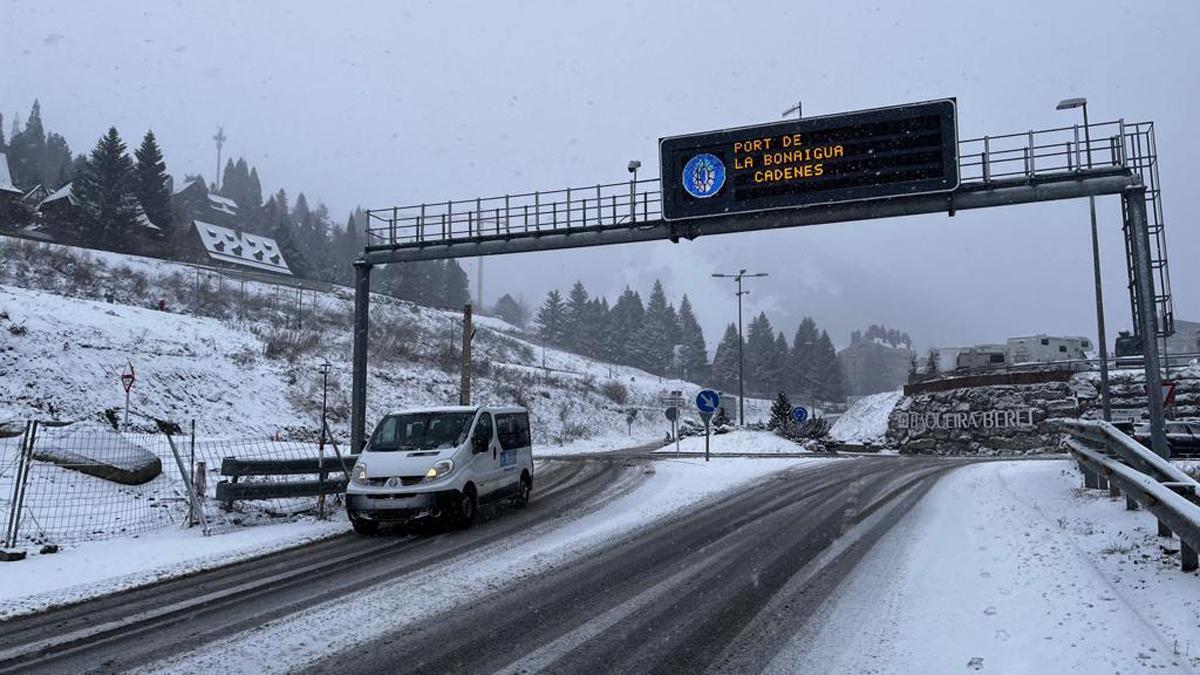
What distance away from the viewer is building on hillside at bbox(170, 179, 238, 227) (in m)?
118

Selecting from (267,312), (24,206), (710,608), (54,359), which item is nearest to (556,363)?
(267,312)

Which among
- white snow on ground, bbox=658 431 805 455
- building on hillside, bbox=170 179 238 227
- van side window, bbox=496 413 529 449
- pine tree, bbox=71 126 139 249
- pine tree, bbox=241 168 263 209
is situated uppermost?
pine tree, bbox=241 168 263 209

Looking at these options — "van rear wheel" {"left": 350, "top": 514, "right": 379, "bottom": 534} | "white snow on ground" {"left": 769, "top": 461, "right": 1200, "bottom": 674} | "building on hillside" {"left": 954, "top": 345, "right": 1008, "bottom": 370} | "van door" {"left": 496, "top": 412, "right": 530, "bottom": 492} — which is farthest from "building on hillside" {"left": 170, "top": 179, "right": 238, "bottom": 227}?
"white snow on ground" {"left": 769, "top": 461, "right": 1200, "bottom": 674}

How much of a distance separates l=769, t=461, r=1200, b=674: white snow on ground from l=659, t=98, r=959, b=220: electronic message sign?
28.4ft

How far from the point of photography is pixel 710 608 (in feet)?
21.2

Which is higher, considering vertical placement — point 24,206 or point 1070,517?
point 24,206

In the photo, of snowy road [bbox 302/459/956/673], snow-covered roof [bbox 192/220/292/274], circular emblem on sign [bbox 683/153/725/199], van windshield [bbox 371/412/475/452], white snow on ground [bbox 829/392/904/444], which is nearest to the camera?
snowy road [bbox 302/459/956/673]

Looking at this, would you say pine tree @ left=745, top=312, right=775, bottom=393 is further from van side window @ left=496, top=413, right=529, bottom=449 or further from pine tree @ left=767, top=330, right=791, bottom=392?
van side window @ left=496, top=413, right=529, bottom=449

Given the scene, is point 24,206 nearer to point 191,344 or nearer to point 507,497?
point 191,344

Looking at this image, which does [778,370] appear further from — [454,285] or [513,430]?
[513,430]

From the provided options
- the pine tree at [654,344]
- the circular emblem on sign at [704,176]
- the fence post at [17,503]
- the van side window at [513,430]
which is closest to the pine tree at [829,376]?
the pine tree at [654,344]

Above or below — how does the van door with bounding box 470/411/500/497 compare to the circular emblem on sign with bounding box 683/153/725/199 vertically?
below

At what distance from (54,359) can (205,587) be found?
2261 centimetres

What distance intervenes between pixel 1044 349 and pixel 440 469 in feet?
174
